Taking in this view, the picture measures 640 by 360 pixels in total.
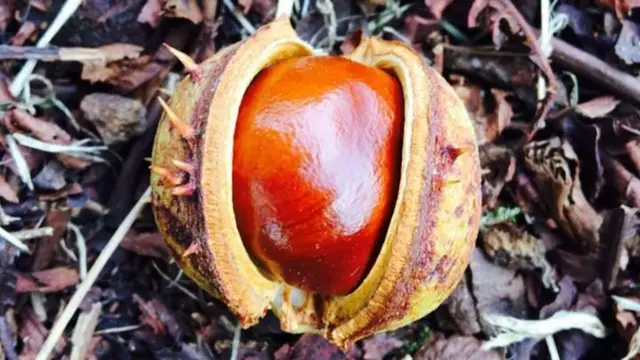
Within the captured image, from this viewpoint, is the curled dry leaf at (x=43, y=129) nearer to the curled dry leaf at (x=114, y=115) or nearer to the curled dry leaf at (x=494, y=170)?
the curled dry leaf at (x=114, y=115)

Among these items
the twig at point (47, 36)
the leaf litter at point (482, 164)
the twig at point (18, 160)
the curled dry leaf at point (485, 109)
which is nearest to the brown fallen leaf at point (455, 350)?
the leaf litter at point (482, 164)

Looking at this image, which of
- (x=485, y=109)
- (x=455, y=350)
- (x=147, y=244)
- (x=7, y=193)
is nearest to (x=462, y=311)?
(x=455, y=350)

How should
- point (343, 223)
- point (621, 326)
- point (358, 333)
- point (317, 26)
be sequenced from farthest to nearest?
point (317, 26) < point (621, 326) < point (358, 333) < point (343, 223)

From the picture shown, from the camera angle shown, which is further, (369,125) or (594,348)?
(594,348)

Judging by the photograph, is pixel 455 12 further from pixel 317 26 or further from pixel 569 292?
pixel 569 292

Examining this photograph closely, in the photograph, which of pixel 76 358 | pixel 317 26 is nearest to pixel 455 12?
pixel 317 26

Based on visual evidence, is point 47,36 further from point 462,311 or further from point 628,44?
point 628,44

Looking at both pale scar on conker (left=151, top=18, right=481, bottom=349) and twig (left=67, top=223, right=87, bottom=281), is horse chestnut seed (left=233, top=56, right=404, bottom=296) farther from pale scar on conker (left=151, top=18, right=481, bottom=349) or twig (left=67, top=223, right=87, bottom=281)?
twig (left=67, top=223, right=87, bottom=281)

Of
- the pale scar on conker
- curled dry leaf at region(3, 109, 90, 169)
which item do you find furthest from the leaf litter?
the pale scar on conker
